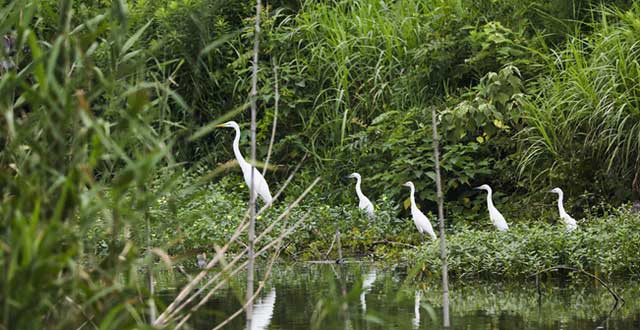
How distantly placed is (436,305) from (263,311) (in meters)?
1.03

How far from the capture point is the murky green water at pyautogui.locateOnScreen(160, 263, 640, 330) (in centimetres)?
605

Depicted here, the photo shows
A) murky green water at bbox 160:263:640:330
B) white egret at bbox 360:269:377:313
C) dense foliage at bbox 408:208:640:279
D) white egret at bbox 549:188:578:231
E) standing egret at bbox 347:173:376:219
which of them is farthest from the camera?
standing egret at bbox 347:173:376:219

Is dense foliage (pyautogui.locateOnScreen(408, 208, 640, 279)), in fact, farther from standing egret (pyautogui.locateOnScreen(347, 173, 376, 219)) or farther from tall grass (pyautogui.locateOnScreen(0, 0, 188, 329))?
tall grass (pyautogui.locateOnScreen(0, 0, 188, 329))

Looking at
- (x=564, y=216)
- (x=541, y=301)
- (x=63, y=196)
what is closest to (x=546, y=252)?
(x=541, y=301)

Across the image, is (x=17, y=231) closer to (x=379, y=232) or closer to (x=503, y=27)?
(x=379, y=232)

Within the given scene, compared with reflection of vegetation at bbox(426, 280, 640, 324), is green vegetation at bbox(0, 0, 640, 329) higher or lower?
higher

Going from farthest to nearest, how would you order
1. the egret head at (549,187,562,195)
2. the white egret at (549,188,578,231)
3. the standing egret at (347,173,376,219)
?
the standing egret at (347,173,376,219), the egret head at (549,187,562,195), the white egret at (549,188,578,231)

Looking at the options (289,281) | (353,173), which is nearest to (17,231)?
(289,281)

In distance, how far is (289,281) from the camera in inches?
336

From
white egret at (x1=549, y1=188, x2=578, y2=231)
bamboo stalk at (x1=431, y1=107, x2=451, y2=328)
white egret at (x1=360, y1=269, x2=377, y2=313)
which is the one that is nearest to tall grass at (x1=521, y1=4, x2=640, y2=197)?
white egret at (x1=549, y1=188, x2=578, y2=231)

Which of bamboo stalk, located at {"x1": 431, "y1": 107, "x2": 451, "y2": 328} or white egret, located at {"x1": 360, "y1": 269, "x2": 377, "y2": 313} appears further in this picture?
white egret, located at {"x1": 360, "y1": 269, "x2": 377, "y2": 313}

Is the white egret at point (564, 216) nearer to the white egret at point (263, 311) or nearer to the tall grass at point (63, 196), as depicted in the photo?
the white egret at point (263, 311)

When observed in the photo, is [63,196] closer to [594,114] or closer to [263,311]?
[263,311]

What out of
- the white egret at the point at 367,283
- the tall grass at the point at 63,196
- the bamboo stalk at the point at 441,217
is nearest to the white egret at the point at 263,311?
the white egret at the point at 367,283
